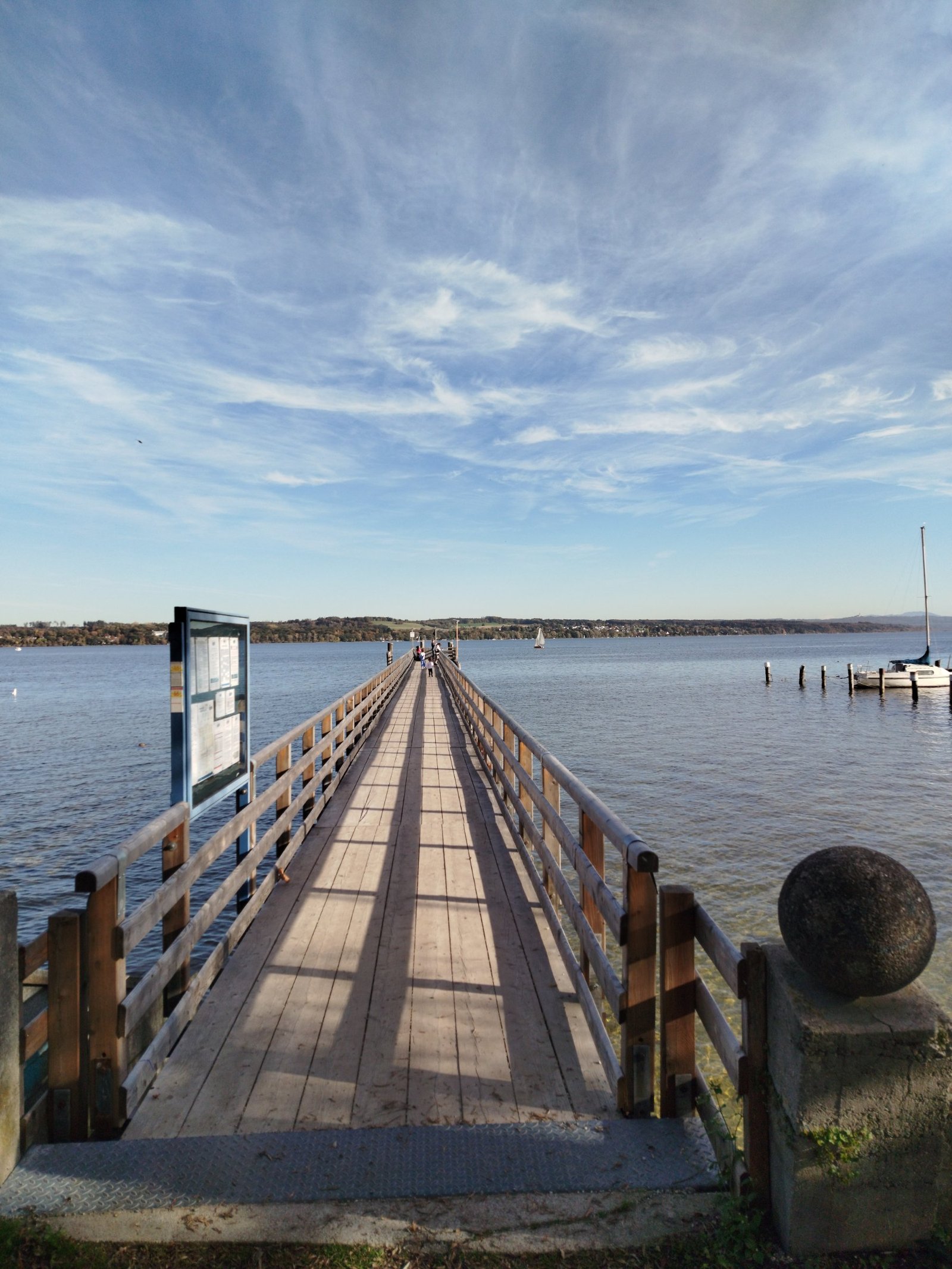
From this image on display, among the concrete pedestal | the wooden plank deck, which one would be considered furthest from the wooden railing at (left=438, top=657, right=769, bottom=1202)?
the wooden plank deck

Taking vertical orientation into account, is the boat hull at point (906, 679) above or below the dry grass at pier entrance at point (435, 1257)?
below

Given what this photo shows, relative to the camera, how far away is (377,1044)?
3.78m

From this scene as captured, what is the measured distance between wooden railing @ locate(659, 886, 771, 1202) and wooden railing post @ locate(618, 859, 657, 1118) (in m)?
0.07

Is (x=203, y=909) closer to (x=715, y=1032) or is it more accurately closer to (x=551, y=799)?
(x=551, y=799)

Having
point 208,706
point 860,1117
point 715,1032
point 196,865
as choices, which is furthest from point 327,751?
point 860,1117

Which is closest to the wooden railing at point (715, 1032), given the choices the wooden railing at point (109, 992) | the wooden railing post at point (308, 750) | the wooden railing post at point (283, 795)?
the wooden railing at point (109, 992)

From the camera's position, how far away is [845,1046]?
225cm

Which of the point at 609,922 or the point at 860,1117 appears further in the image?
the point at 609,922

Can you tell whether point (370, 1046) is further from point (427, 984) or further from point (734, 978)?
point (734, 978)

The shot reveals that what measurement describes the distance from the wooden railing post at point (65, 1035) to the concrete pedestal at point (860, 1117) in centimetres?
261

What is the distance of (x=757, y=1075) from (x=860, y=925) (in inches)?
27.2

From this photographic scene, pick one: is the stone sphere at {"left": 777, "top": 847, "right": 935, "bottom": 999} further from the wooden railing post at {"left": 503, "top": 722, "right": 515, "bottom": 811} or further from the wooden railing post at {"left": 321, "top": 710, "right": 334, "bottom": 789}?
the wooden railing post at {"left": 321, "top": 710, "right": 334, "bottom": 789}

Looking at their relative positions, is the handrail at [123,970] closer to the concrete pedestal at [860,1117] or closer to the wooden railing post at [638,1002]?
the wooden railing post at [638,1002]

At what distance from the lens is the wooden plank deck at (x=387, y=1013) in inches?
128
